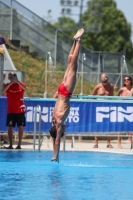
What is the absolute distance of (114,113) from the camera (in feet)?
57.8

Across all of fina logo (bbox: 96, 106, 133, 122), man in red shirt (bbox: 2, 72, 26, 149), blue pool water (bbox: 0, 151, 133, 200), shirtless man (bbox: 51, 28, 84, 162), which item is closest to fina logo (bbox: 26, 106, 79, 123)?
man in red shirt (bbox: 2, 72, 26, 149)

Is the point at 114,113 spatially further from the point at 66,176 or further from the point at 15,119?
the point at 66,176

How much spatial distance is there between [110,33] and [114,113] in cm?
8663

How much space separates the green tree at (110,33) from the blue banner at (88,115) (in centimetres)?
8114

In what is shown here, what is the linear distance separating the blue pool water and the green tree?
83591mm

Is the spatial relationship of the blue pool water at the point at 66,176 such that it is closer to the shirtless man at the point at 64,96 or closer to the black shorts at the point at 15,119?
the shirtless man at the point at 64,96

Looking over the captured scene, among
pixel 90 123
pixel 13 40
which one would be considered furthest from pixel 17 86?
pixel 13 40

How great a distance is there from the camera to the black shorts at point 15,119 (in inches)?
680

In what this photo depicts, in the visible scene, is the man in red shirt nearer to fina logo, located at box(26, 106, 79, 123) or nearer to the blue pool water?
fina logo, located at box(26, 106, 79, 123)

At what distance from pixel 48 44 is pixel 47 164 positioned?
18918 millimetres

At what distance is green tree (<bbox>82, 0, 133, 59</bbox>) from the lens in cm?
10100

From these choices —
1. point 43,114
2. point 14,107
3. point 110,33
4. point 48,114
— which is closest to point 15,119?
point 14,107

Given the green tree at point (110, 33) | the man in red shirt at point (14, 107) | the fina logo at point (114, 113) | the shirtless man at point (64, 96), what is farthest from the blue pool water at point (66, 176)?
Result: the green tree at point (110, 33)

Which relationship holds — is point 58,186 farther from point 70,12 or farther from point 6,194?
point 70,12
